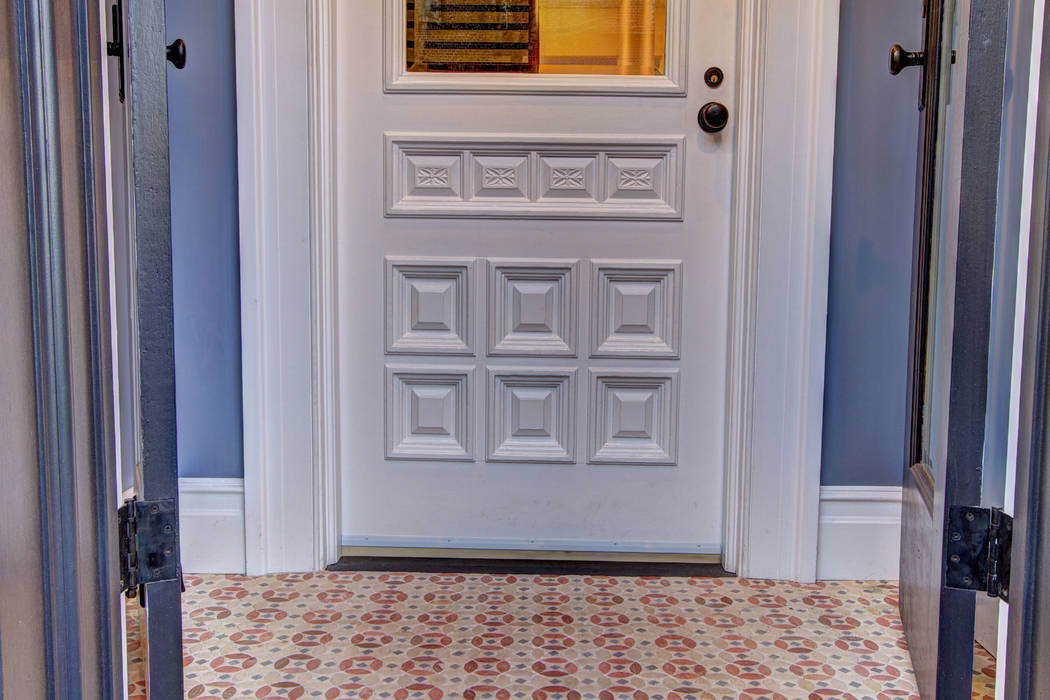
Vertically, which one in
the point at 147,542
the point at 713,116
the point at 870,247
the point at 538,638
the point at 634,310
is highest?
the point at 713,116

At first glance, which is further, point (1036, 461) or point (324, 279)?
point (324, 279)

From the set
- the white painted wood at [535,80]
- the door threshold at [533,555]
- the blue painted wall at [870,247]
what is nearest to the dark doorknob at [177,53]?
the white painted wood at [535,80]

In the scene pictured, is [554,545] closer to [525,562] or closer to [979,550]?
[525,562]

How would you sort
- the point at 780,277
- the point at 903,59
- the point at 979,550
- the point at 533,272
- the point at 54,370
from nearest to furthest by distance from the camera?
the point at 54,370
the point at 979,550
the point at 903,59
the point at 780,277
the point at 533,272

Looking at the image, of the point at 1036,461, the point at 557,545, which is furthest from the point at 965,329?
the point at 557,545

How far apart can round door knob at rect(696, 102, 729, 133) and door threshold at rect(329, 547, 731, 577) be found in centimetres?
98

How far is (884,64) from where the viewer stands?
1571mm

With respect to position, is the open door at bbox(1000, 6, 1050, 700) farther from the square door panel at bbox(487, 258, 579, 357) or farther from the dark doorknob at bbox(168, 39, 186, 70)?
the dark doorknob at bbox(168, 39, 186, 70)

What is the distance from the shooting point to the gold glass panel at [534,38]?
5.55 ft

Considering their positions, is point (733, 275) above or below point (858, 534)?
above

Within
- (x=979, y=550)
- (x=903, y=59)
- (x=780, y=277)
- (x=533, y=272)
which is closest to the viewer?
(x=979, y=550)

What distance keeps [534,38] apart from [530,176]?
0.31 meters

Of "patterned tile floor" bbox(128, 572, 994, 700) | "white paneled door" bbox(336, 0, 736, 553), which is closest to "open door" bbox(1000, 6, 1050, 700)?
"patterned tile floor" bbox(128, 572, 994, 700)

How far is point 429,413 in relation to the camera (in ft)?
5.74
